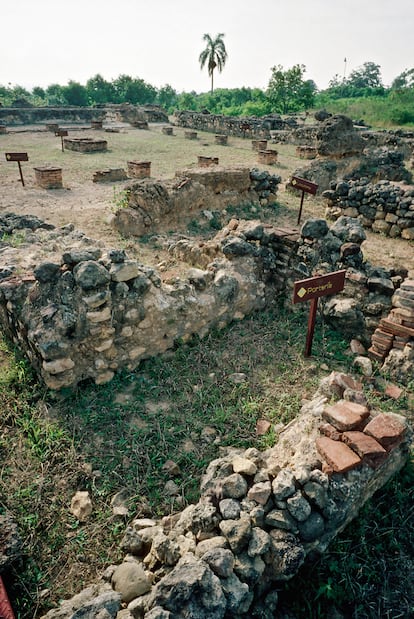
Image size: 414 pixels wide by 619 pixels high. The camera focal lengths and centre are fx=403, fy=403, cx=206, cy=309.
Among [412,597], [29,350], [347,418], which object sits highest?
[347,418]

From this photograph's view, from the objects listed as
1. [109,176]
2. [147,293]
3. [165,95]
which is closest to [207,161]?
[109,176]

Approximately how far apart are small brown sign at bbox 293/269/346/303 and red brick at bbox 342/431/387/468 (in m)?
1.77

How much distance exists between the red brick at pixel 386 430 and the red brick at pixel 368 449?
0.06m

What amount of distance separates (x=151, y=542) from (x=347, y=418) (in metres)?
1.67

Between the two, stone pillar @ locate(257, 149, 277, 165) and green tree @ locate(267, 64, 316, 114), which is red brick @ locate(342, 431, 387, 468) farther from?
green tree @ locate(267, 64, 316, 114)

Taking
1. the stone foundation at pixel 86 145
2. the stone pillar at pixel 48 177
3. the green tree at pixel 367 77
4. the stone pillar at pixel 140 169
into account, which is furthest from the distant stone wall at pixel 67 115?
the green tree at pixel 367 77

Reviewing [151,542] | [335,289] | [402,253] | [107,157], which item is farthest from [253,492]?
[107,157]

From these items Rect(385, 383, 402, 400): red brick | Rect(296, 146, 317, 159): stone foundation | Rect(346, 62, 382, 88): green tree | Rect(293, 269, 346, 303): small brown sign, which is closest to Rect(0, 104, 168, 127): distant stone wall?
Rect(296, 146, 317, 159): stone foundation

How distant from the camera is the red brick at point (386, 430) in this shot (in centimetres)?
294

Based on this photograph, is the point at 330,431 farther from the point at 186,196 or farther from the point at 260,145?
the point at 260,145

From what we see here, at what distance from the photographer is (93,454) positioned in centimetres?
361

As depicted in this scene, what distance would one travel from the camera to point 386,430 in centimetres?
297

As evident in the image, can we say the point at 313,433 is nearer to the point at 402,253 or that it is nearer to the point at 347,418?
the point at 347,418

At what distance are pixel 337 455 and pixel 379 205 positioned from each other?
837cm
